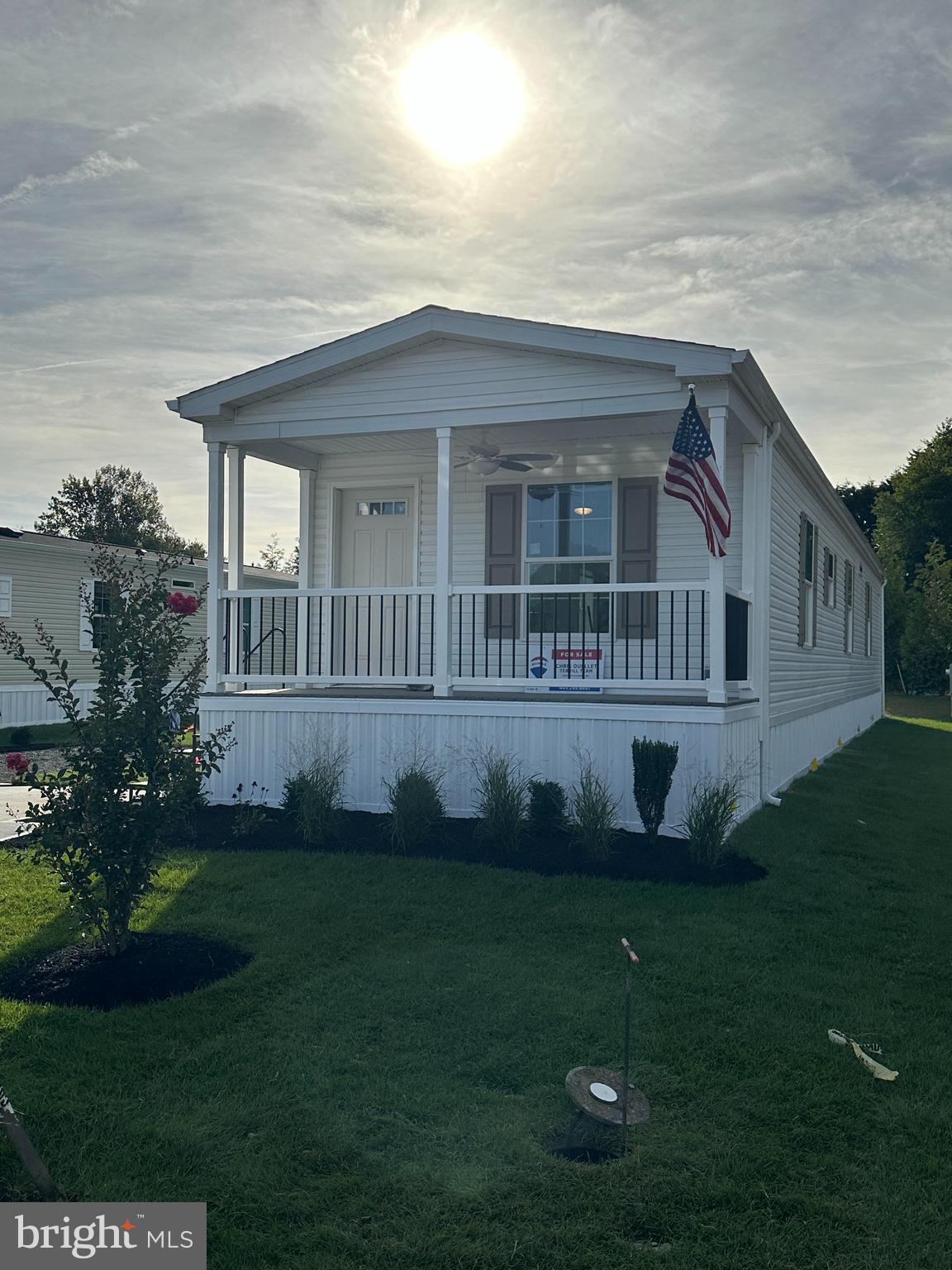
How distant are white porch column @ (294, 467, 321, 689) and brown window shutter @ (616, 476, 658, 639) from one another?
3498 mm

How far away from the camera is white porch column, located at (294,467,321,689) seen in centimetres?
1141

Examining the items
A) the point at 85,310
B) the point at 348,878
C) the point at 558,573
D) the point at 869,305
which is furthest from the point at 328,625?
the point at 869,305

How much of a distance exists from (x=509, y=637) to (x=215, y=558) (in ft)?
10.2

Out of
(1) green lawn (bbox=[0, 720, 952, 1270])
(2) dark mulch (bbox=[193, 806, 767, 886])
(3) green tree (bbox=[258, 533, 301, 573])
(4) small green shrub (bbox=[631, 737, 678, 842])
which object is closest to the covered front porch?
(4) small green shrub (bbox=[631, 737, 678, 842])

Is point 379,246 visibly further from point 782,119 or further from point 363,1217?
point 363,1217

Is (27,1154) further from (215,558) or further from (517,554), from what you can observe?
(517,554)

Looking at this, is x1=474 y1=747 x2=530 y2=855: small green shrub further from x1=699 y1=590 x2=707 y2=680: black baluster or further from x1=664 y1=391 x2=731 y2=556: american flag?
x1=664 y1=391 x2=731 y2=556: american flag

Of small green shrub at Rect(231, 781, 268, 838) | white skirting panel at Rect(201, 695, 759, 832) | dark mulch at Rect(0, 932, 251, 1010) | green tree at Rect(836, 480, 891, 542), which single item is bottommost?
dark mulch at Rect(0, 932, 251, 1010)

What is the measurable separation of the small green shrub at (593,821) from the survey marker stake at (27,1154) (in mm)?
4751

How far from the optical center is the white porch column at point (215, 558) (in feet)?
31.5

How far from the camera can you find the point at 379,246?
10602 millimetres

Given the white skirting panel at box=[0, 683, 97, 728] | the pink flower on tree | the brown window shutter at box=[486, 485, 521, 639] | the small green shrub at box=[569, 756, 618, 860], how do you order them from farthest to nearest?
the white skirting panel at box=[0, 683, 97, 728] → the brown window shutter at box=[486, 485, 521, 639] → the small green shrub at box=[569, 756, 618, 860] → the pink flower on tree

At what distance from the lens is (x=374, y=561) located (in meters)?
11.7

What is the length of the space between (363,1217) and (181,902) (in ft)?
11.9
